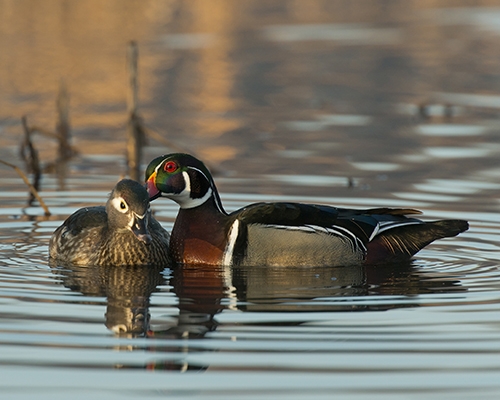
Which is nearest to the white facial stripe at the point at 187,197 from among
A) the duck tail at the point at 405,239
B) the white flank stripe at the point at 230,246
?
the white flank stripe at the point at 230,246

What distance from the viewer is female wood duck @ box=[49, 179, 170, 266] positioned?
1048 centimetres

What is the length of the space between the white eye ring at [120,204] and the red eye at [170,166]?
557 mm

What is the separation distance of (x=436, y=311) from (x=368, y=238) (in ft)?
6.79

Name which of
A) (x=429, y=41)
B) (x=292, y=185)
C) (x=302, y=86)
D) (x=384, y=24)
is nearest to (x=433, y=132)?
(x=292, y=185)

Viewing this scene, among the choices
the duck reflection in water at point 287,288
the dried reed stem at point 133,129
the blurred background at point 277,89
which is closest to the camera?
the duck reflection in water at point 287,288

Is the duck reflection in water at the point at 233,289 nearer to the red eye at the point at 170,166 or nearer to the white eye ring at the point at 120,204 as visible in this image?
the white eye ring at the point at 120,204

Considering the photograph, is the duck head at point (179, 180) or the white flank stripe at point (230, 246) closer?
the white flank stripe at point (230, 246)

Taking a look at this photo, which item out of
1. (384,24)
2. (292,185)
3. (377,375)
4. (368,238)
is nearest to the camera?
(377,375)

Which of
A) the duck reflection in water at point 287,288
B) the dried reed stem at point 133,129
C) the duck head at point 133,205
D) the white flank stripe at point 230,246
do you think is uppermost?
the dried reed stem at point 133,129

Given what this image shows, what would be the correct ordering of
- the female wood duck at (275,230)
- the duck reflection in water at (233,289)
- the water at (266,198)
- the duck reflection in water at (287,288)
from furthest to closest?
1. the female wood duck at (275,230)
2. the duck reflection in water at (287,288)
3. the duck reflection in water at (233,289)
4. the water at (266,198)

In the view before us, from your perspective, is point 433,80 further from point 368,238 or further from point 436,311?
point 436,311

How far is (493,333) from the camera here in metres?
8.16

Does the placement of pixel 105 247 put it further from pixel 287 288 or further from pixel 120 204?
pixel 287 288

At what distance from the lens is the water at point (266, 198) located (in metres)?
7.29
